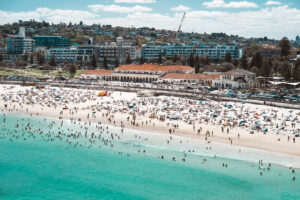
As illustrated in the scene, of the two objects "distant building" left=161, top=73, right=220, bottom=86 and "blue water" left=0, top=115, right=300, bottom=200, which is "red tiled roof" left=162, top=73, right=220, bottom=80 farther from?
"blue water" left=0, top=115, right=300, bottom=200

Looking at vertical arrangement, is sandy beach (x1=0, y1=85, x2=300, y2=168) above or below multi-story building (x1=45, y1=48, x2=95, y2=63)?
below

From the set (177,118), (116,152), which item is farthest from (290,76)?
(116,152)

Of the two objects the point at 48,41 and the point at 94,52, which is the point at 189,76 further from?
the point at 48,41

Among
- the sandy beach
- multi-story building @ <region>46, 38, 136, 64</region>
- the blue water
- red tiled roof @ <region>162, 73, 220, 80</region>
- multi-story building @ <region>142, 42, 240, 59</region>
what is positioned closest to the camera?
the blue water

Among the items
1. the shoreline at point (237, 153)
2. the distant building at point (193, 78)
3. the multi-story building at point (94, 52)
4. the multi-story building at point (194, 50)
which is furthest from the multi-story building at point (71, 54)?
the shoreline at point (237, 153)

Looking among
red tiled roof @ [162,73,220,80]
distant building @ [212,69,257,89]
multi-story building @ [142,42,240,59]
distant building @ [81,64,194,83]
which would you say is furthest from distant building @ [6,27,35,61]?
distant building @ [212,69,257,89]

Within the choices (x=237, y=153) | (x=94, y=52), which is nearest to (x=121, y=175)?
(x=237, y=153)

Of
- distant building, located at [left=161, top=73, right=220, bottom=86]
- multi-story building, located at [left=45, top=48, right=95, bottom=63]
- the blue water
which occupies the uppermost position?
multi-story building, located at [left=45, top=48, right=95, bottom=63]

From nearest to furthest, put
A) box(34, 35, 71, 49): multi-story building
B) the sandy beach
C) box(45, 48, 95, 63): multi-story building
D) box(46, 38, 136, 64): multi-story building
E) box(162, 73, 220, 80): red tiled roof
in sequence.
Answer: the sandy beach, box(162, 73, 220, 80): red tiled roof, box(46, 38, 136, 64): multi-story building, box(45, 48, 95, 63): multi-story building, box(34, 35, 71, 49): multi-story building
